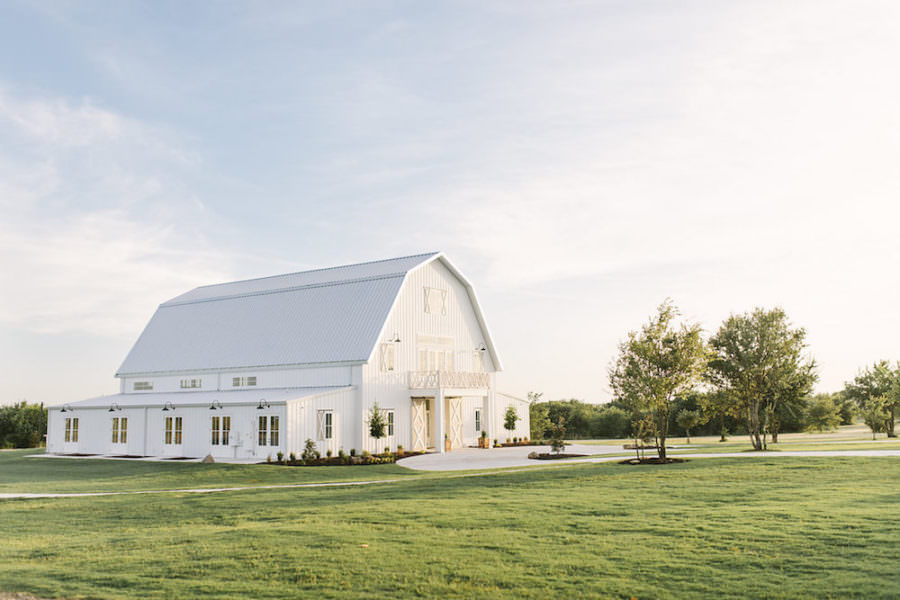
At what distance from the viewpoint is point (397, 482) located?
2230 cm

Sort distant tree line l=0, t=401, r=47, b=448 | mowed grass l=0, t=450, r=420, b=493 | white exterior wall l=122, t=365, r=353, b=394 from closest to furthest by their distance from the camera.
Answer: mowed grass l=0, t=450, r=420, b=493 → white exterior wall l=122, t=365, r=353, b=394 → distant tree line l=0, t=401, r=47, b=448

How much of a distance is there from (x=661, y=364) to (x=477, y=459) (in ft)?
30.1

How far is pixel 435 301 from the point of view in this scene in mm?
39719

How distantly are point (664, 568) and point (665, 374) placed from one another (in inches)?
673

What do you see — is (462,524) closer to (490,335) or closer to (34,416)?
(490,335)

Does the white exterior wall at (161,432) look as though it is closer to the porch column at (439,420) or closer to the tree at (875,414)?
the porch column at (439,420)

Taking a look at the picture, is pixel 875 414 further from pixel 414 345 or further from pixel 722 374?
pixel 414 345

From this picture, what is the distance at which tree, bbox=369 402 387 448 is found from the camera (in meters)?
33.9

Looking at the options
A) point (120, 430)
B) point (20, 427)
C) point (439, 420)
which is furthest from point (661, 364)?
point (20, 427)

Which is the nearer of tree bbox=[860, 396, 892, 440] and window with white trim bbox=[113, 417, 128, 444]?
window with white trim bbox=[113, 417, 128, 444]

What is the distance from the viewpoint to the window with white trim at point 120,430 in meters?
38.6

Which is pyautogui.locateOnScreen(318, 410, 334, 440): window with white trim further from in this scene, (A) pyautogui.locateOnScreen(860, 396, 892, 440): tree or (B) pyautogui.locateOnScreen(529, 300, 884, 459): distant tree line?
(A) pyautogui.locateOnScreen(860, 396, 892, 440): tree

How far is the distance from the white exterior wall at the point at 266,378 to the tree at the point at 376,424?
1.82 meters

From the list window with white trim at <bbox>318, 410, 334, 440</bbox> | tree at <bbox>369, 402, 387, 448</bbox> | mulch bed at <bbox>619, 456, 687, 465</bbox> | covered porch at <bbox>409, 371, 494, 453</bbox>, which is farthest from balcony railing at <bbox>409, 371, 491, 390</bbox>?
mulch bed at <bbox>619, 456, 687, 465</bbox>
